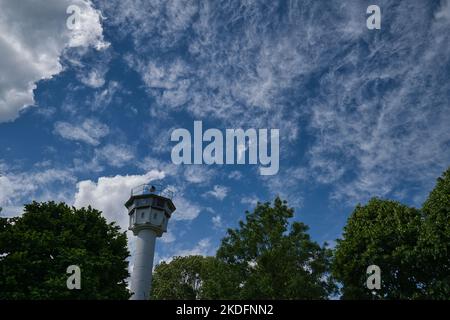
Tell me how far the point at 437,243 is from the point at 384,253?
4469 millimetres

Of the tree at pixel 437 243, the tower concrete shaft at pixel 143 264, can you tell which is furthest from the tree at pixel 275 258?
the tower concrete shaft at pixel 143 264

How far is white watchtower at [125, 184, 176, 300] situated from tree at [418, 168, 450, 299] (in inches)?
959

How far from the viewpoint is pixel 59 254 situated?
28.8 metres

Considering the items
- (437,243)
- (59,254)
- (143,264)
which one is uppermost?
(143,264)

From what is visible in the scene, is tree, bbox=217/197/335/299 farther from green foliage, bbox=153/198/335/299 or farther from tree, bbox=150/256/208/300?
tree, bbox=150/256/208/300

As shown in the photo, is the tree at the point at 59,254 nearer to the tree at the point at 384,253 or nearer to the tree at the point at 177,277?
the tree at the point at 384,253

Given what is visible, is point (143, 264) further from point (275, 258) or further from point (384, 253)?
point (384, 253)

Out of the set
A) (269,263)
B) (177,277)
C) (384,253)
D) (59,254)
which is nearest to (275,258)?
(269,263)

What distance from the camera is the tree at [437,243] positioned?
28.1m

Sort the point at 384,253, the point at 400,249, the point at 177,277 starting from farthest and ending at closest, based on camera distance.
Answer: the point at 177,277
the point at 384,253
the point at 400,249

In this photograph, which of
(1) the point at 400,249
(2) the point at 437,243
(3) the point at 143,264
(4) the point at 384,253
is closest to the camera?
(2) the point at 437,243

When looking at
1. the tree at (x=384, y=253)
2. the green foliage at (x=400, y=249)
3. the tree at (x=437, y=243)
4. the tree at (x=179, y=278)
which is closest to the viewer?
the tree at (x=437, y=243)

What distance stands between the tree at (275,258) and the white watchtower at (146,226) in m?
12.1
